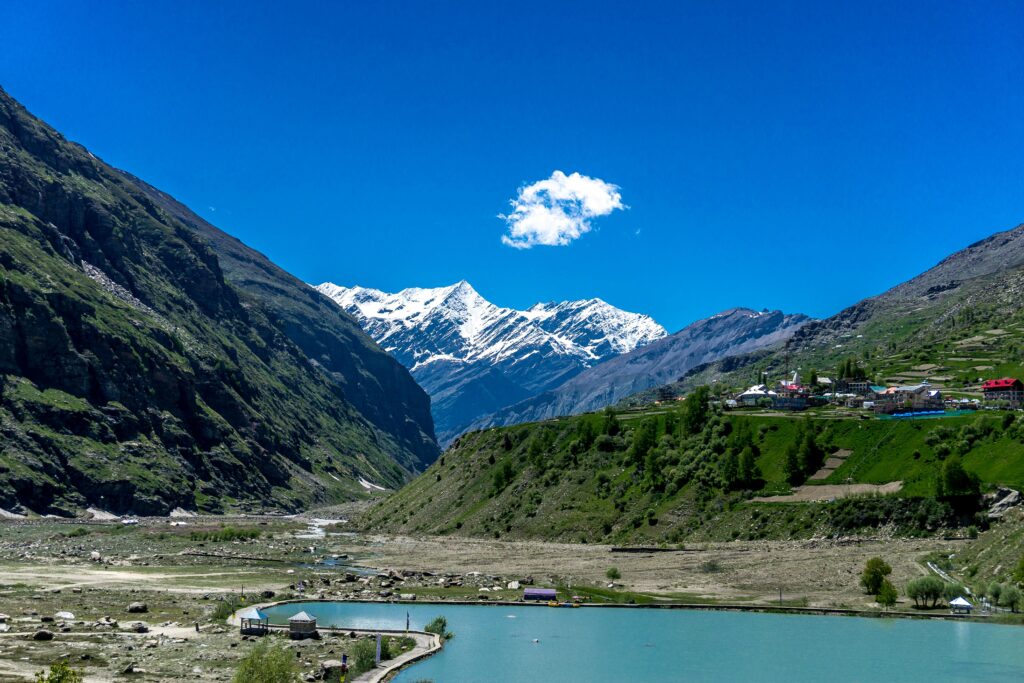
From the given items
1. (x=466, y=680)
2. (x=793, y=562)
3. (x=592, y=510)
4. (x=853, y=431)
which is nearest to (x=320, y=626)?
(x=466, y=680)

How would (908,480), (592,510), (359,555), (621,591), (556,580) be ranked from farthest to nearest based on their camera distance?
(592,510), (359,555), (908,480), (556,580), (621,591)

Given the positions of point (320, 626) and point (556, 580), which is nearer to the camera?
point (320, 626)

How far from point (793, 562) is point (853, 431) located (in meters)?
71.3

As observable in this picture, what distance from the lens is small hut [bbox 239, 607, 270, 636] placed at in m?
74.3

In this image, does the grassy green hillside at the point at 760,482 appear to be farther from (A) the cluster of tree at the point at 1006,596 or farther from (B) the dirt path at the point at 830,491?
(A) the cluster of tree at the point at 1006,596

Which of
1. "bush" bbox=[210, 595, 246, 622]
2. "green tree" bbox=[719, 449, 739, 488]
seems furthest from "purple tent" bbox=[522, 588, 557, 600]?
"green tree" bbox=[719, 449, 739, 488]

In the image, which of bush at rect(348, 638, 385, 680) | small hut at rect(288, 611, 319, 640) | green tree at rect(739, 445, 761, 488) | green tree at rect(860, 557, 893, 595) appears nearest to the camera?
bush at rect(348, 638, 385, 680)

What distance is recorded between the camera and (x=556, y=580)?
120 metres

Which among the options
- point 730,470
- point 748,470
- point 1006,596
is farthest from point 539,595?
point 730,470

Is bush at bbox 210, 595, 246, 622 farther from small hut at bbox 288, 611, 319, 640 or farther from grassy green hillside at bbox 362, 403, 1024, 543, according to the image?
grassy green hillside at bbox 362, 403, 1024, 543

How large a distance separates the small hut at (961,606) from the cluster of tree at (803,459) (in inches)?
3034

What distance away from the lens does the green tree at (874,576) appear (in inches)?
4038

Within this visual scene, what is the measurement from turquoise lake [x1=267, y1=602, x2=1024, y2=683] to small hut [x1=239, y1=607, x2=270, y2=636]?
22.9 ft

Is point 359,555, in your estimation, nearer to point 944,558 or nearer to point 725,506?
Result: point 725,506
